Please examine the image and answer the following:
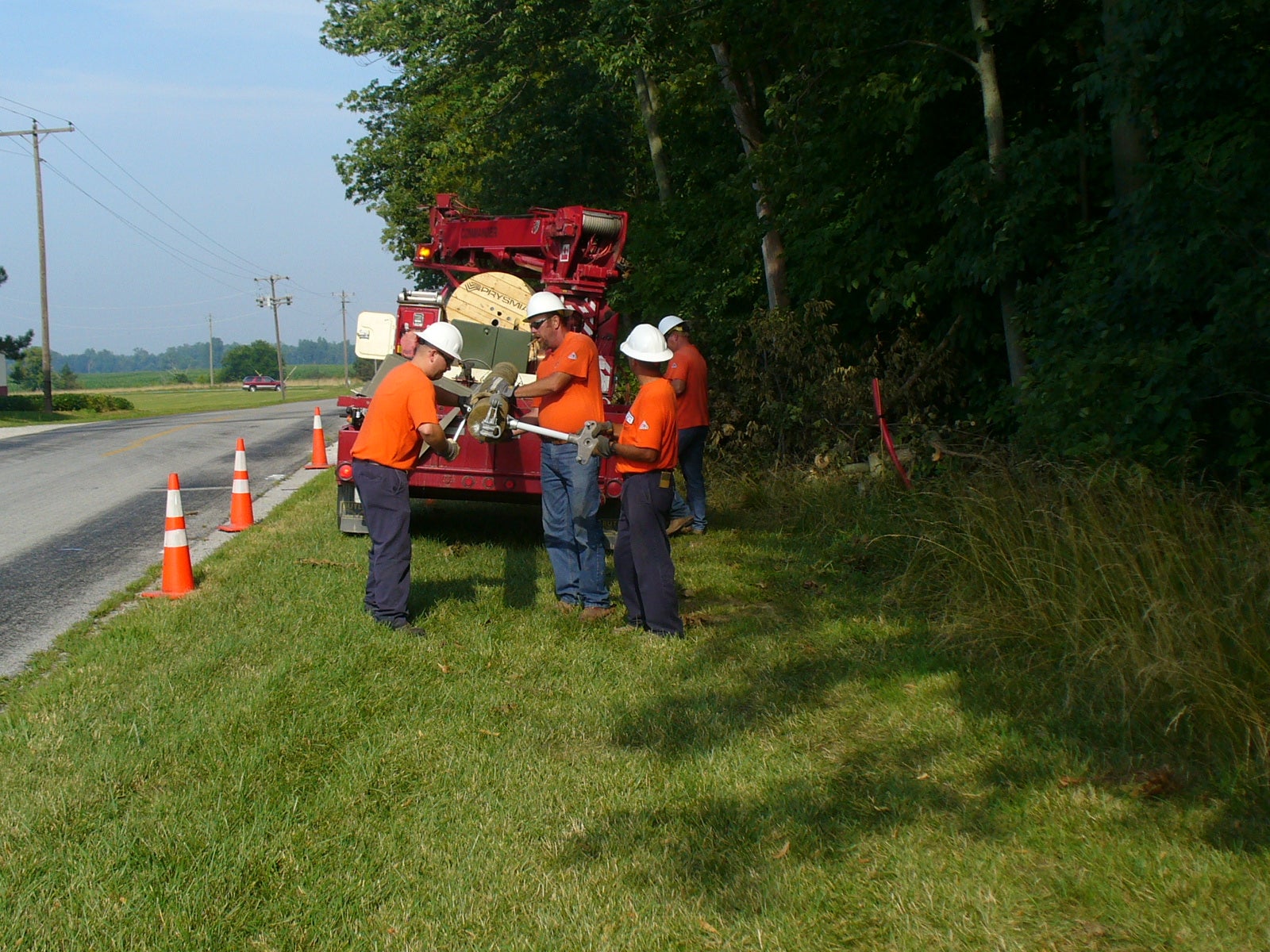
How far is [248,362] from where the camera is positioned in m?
183

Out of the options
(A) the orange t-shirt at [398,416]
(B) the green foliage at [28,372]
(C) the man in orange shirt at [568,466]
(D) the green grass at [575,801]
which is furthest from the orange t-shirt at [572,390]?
(B) the green foliage at [28,372]

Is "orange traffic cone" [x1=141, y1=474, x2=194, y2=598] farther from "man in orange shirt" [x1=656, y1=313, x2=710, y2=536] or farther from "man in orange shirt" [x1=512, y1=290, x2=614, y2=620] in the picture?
"man in orange shirt" [x1=656, y1=313, x2=710, y2=536]

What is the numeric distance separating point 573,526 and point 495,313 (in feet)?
12.5

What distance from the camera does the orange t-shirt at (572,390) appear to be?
7.54 m

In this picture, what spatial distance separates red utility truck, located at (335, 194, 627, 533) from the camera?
948 cm

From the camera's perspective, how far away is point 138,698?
570cm

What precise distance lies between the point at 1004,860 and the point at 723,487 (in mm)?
9001

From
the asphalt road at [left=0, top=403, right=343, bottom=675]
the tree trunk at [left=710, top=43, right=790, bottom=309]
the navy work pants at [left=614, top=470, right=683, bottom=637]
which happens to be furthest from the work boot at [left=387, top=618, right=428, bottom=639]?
the tree trunk at [left=710, top=43, right=790, bottom=309]

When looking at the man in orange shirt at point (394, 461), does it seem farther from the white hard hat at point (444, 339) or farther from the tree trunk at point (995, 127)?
the tree trunk at point (995, 127)

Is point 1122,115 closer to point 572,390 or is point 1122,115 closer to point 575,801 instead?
point 572,390

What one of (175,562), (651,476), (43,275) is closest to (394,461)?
(651,476)

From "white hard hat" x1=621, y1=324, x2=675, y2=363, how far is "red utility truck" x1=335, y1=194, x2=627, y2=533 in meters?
1.82

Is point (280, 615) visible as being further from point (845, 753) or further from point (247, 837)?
point (845, 753)

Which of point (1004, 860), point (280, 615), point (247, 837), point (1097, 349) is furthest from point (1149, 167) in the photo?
point (247, 837)
